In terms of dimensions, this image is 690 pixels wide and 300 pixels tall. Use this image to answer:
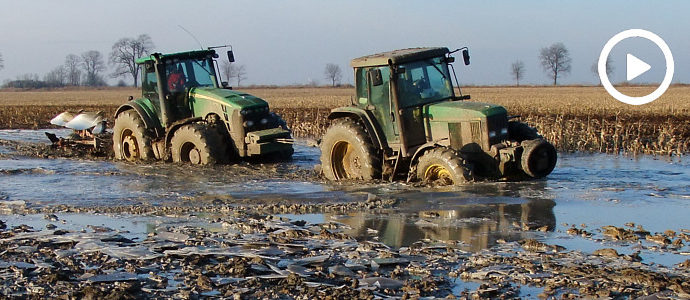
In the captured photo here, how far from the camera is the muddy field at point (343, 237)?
20.5 ft

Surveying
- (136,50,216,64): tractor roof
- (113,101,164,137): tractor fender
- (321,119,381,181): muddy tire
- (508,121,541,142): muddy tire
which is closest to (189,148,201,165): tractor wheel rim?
(113,101,164,137): tractor fender

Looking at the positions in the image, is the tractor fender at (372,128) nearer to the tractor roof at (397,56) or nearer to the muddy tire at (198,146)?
the tractor roof at (397,56)

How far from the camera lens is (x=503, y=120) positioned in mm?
12078

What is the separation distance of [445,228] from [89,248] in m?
3.69

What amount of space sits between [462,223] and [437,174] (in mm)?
2959

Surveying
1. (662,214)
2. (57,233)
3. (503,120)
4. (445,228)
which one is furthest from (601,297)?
(503,120)

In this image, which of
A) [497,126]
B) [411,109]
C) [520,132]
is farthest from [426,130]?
[520,132]

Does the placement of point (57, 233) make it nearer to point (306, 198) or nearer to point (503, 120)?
point (306, 198)

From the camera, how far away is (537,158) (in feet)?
38.6

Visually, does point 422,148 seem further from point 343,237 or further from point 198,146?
point 198,146

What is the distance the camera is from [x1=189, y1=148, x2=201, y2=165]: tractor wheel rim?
15.7 metres

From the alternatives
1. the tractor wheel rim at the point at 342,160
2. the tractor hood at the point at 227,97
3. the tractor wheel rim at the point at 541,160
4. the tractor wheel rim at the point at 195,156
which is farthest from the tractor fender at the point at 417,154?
the tractor wheel rim at the point at 195,156

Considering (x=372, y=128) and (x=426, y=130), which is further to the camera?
(x=372, y=128)

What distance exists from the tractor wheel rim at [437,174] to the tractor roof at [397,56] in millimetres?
1722
